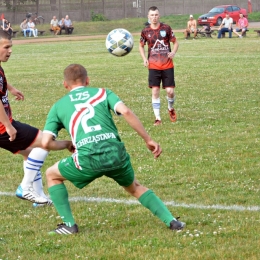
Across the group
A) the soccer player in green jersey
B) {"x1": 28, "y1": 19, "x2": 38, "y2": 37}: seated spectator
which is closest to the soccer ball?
the soccer player in green jersey

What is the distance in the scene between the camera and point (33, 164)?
7168mm

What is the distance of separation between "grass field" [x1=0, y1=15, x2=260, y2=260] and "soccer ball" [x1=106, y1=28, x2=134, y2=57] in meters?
1.44

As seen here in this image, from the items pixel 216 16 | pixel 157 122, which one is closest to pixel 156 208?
pixel 157 122

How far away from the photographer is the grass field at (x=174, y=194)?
561 centimetres

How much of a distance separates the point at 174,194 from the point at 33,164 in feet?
5.37

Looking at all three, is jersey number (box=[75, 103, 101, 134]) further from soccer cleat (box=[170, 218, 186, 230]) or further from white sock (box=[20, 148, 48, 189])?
white sock (box=[20, 148, 48, 189])

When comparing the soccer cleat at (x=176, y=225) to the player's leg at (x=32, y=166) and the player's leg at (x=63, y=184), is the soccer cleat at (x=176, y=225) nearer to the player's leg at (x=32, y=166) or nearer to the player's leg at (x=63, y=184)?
the player's leg at (x=63, y=184)

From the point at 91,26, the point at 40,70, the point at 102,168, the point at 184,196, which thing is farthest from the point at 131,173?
the point at 91,26

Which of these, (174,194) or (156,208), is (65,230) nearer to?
(156,208)

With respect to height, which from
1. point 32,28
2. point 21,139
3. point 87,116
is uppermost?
point 87,116

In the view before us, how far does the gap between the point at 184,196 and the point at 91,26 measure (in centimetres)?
5486

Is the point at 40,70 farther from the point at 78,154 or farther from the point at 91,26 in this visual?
the point at 91,26

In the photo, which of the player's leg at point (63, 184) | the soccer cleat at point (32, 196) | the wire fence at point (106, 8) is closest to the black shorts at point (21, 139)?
the soccer cleat at point (32, 196)

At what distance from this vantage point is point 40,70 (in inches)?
991
